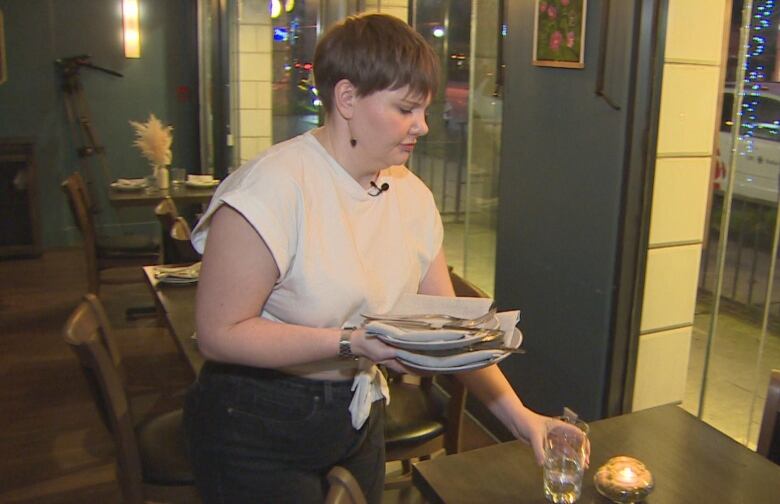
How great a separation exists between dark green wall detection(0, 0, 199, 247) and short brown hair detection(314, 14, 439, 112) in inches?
224

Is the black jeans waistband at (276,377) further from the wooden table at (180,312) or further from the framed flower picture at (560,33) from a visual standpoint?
the framed flower picture at (560,33)

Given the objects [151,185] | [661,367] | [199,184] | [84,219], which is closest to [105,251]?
[84,219]

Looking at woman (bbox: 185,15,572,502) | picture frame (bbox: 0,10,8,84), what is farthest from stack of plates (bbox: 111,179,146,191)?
woman (bbox: 185,15,572,502)

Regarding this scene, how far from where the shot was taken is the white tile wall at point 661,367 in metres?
2.50

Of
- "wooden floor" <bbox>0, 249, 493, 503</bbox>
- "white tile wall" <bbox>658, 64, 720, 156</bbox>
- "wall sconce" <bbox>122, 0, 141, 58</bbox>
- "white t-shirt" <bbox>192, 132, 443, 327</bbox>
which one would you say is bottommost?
"wooden floor" <bbox>0, 249, 493, 503</bbox>

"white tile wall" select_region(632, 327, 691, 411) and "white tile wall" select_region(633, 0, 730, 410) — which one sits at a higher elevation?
"white tile wall" select_region(633, 0, 730, 410)

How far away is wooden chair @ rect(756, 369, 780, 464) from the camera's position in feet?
5.21

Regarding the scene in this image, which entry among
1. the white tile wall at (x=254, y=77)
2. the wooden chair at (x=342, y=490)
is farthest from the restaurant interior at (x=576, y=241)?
→ the white tile wall at (x=254, y=77)

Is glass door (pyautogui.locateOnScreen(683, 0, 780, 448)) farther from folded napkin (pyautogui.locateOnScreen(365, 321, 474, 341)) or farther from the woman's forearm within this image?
folded napkin (pyautogui.locateOnScreen(365, 321, 474, 341))

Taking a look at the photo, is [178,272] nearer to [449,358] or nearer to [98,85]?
[449,358]

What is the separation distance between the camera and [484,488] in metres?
1.34

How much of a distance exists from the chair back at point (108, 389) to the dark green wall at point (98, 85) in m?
4.93

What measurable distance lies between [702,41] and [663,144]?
33 cm

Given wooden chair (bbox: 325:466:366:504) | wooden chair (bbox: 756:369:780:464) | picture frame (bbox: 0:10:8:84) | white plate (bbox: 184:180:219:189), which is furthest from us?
picture frame (bbox: 0:10:8:84)
